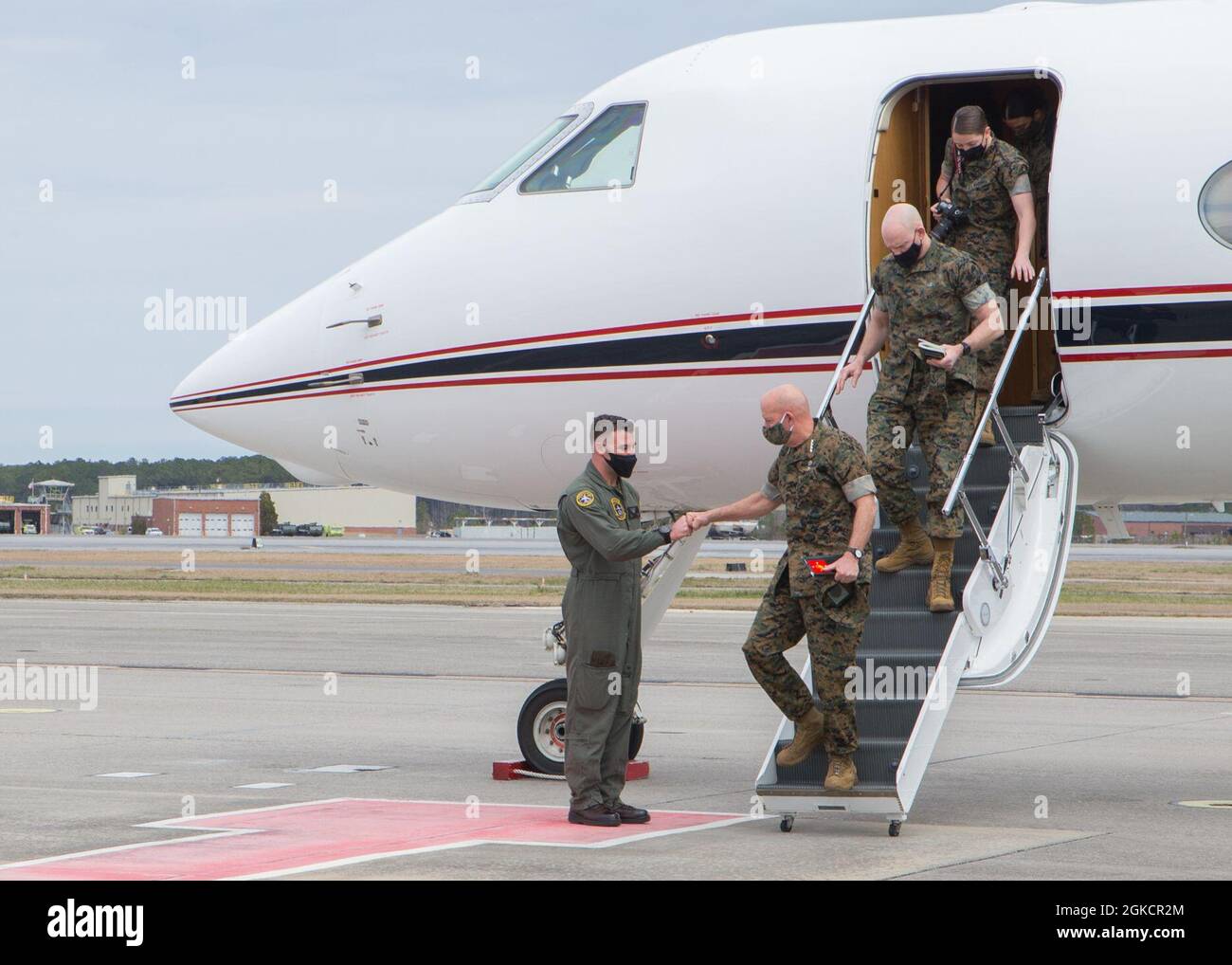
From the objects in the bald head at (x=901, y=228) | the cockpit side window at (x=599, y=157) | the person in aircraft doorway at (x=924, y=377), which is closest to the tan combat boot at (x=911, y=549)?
the person in aircraft doorway at (x=924, y=377)

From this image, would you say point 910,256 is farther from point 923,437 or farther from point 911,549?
point 911,549

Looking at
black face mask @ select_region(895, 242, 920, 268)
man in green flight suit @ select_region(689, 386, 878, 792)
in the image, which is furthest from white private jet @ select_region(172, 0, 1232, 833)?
black face mask @ select_region(895, 242, 920, 268)

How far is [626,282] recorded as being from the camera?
1037 centimetres

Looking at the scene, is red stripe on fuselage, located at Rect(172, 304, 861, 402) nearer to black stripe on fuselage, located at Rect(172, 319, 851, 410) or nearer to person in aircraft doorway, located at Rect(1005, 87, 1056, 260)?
black stripe on fuselage, located at Rect(172, 319, 851, 410)

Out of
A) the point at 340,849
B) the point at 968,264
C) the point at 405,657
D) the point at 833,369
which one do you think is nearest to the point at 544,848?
the point at 340,849

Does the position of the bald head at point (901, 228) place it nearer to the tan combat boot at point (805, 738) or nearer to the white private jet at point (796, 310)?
the white private jet at point (796, 310)

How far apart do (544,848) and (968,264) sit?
4.14 meters

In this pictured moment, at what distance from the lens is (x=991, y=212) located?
986 centimetres

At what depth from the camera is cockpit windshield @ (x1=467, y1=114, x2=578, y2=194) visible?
11.3 meters

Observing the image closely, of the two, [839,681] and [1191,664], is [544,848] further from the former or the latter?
[1191,664]

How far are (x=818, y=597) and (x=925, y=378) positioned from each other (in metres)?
1.51

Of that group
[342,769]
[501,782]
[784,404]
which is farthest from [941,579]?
[342,769]

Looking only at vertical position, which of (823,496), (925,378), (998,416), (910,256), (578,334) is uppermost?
(910,256)

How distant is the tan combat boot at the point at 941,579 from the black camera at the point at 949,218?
1.95 meters
